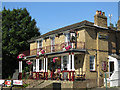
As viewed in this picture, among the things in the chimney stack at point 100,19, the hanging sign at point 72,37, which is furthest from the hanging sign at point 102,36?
the hanging sign at point 72,37

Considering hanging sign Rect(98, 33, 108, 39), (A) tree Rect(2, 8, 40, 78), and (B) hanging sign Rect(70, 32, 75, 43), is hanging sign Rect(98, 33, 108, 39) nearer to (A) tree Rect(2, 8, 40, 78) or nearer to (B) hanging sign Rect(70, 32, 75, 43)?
(B) hanging sign Rect(70, 32, 75, 43)

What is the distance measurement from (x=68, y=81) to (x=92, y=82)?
308 centimetres

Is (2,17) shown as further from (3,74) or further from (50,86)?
(50,86)

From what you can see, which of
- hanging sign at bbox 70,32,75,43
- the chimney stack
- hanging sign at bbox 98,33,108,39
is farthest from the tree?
hanging sign at bbox 98,33,108,39

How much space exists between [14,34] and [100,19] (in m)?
17.5

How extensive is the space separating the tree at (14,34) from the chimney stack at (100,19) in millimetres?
15813

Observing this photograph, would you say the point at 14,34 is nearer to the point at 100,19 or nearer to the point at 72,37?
the point at 72,37

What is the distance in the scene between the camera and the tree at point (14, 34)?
35.8 m

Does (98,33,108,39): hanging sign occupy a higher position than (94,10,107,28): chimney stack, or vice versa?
(94,10,107,28): chimney stack

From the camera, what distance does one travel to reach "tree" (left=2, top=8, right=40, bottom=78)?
35.8 metres

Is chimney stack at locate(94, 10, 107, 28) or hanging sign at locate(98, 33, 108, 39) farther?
chimney stack at locate(94, 10, 107, 28)

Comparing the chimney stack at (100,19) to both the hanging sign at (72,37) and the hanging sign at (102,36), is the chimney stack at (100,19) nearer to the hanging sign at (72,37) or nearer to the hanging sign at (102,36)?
the hanging sign at (102,36)

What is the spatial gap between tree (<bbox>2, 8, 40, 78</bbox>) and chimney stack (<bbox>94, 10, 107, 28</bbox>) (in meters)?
15.8

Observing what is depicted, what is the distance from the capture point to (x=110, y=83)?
22.7 m
